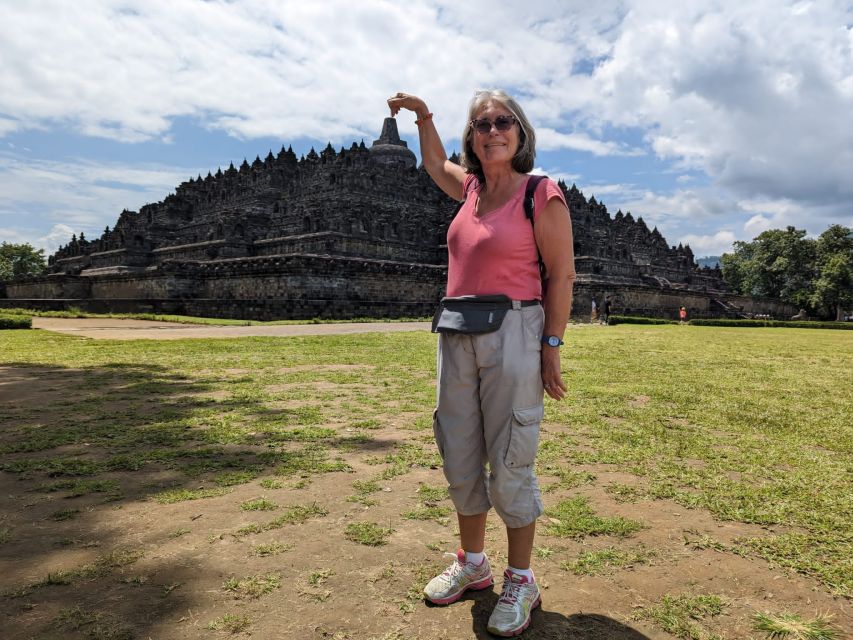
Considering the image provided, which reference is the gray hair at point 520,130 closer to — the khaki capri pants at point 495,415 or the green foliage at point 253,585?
the khaki capri pants at point 495,415

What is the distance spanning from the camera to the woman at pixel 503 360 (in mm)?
2457

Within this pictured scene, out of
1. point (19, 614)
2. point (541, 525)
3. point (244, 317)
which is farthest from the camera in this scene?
point (244, 317)

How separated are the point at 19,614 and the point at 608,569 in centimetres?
270

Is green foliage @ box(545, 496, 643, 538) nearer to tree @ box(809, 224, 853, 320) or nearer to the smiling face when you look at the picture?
the smiling face

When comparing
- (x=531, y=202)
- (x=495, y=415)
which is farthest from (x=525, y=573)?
(x=531, y=202)

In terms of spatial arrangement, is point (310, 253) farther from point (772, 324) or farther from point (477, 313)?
point (477, 313)

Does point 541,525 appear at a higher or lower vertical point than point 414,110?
lower

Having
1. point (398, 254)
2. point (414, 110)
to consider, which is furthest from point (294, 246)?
point (414, 110)

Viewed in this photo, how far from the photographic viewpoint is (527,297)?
8.45ft

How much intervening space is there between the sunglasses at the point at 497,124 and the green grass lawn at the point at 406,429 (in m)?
2.30

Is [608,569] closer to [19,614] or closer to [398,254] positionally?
[19,614]

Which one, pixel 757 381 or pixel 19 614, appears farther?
pixel 757 381

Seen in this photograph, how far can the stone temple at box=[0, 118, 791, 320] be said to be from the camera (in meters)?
25.3

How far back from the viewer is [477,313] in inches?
99.4
